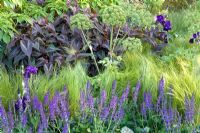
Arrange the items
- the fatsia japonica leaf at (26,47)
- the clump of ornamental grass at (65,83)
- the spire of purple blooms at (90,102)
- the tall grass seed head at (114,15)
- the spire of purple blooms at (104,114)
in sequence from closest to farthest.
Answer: the spire of purple blooms at (104,114) → the spire of purple blooms at (90,102) → the clump of ornamental grass at (65,83) → the tall grass seed head at (114,15) → the fatsia japonica leaf at (26,47)

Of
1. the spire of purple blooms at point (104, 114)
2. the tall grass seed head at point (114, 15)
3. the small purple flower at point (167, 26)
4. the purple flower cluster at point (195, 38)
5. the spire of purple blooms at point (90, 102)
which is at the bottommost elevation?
the spire of purple blooms at point (104, 114)

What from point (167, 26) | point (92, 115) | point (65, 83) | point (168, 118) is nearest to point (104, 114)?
point (92, 115)

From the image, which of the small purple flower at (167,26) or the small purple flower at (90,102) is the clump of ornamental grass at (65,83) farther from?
the small purple flower at (167,26)

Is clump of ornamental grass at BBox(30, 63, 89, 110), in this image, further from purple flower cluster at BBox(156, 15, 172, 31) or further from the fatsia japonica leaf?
purple flower cluster at BBox(156, 15, 172, 31)

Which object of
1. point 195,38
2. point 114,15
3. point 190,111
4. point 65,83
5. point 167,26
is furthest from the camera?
point 167,26

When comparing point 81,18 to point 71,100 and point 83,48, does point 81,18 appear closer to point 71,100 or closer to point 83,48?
point 83,48

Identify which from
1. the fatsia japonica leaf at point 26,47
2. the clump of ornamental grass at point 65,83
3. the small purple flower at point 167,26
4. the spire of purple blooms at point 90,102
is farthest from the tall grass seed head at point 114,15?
the small purple flower at point 167,26

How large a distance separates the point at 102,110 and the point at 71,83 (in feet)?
1.94

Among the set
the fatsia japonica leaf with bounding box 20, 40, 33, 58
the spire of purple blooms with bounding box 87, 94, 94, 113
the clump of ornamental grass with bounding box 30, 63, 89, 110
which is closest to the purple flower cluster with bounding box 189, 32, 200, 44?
the clump of ornamental grass with bounding box 30, 63, 89, 110

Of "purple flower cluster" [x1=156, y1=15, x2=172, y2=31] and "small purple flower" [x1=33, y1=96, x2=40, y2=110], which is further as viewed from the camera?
"purple flower cluster" [x1=156, y1=15, x2=172, y2=31]

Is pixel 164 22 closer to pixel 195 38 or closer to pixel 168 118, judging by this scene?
pixel 195 38

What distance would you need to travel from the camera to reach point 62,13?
15.8 feet

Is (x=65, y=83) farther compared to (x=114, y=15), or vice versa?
(x=114, y=15)

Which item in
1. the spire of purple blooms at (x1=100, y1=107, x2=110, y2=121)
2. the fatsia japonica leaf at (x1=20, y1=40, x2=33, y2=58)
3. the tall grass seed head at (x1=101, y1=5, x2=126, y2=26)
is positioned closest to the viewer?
the spire of purple blooms at (x1=100, y1=107, x2=110, y2=121)
